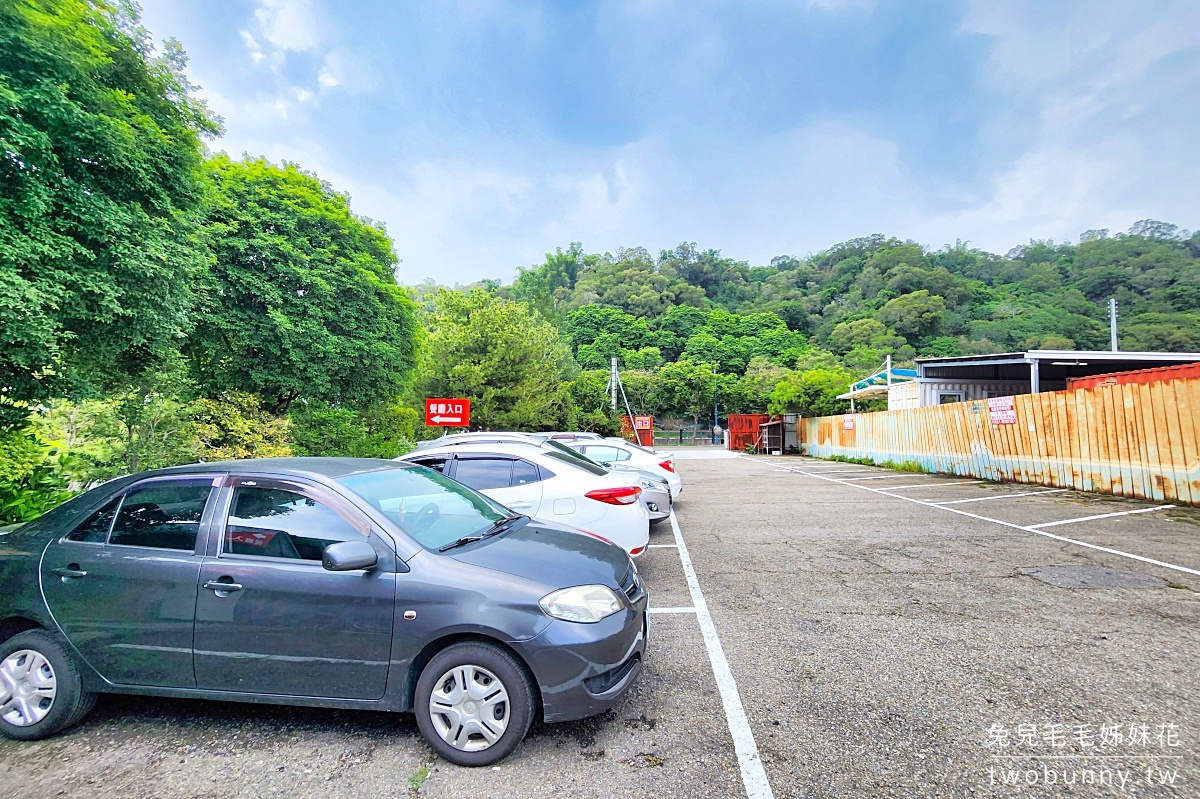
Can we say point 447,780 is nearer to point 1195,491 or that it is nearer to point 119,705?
point 119,705

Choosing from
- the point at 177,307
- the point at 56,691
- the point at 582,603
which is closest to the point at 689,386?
the point at 177,307

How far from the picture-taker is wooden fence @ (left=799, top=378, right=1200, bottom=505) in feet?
32.0

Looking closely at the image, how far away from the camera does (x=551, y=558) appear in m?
3.18

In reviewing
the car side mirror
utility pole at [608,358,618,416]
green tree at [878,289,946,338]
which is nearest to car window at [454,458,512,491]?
the car side mirror

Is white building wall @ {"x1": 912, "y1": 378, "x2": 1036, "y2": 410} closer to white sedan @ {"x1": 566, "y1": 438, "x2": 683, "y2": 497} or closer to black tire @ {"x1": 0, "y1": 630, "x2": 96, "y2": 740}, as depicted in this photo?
white sedan @ {"x1": 566, "y1": 438, "x2": 683, "y2": 497}

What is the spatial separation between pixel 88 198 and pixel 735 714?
26.2ft

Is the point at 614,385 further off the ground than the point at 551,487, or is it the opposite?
the point at 614,385

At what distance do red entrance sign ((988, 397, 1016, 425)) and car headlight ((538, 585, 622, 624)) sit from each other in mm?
14967

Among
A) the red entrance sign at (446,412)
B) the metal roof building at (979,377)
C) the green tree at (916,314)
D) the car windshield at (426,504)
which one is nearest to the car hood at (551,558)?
the car windshield at (426,504)

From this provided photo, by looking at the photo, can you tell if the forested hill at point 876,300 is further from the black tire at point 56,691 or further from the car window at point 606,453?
the black tire at point 56,691

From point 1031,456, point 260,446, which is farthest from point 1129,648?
point 260,446

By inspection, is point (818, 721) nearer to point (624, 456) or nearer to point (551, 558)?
point (551, 558)

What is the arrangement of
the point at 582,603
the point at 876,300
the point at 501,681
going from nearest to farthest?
the point at 501,681 < the point at 582,603 < the point at 876,300

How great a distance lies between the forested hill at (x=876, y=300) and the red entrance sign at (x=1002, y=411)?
43.2 m
